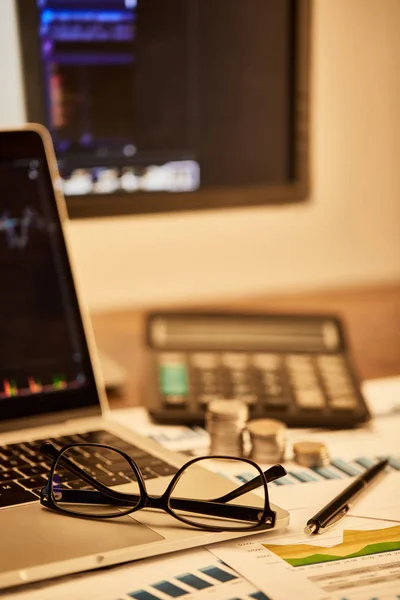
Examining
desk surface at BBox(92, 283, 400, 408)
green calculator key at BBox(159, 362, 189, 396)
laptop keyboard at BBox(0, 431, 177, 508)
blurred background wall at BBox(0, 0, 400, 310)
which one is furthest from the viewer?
blurred background wall at BBox(0, 0, 400, 310)

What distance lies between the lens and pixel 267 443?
72cm

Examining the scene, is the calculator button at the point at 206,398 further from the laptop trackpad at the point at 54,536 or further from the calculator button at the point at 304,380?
the laptop trackpad at the point at 54,536

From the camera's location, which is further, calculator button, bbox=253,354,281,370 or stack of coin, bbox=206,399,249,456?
calculator button, bbox=253,354,281,370

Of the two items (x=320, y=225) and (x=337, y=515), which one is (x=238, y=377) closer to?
(x=337, y=515)

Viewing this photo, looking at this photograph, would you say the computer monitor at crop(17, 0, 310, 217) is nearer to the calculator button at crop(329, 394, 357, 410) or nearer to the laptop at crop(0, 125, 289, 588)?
the laptop at crop(0, 125, 289, 588)

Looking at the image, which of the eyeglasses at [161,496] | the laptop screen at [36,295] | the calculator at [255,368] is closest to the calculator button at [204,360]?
the calculator at [255,368]

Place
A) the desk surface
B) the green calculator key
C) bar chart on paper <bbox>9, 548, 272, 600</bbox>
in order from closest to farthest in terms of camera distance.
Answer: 1. bar chart on paper <bbox>9, 548, 272, 600</bbox>
2. the green calculator key
3. the desk surface

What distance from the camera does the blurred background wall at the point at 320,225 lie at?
3.95 ft

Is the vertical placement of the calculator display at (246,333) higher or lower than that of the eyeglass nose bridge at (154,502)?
lower

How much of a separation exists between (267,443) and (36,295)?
0.24 meters

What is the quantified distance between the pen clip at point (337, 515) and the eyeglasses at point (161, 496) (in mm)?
43

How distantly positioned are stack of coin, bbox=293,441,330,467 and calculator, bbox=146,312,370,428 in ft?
0.24

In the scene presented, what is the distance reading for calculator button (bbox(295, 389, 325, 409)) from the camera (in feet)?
2.63

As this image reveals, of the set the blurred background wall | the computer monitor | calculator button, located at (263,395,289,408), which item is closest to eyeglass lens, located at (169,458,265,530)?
calculator button, located at (263,395,289,408)
